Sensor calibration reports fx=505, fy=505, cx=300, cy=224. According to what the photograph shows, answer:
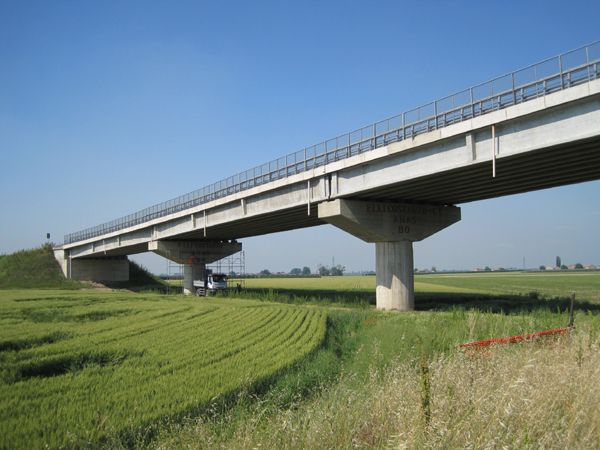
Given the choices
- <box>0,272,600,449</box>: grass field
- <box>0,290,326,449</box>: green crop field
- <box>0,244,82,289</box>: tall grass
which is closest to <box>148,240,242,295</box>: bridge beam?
<box>0,244,82,289</box>: tall grass

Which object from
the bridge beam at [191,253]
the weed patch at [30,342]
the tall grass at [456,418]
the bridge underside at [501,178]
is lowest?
the weed patch at [30,342]

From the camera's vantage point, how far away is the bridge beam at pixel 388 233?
96.8 ft

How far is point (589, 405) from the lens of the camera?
20.7ft

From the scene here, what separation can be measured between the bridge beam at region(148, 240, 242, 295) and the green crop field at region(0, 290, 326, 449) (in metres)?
32.1

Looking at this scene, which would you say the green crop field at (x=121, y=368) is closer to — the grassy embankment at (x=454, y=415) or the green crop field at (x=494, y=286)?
the grassy embankment at (x=454, y=415)

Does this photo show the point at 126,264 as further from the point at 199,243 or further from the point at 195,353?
the point at 195,353

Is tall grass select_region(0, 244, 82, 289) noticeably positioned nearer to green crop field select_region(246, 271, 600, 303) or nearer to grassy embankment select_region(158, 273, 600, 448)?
green crop field select_region(246, 271, 600, 303)

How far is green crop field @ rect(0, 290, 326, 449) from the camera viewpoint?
23.9 feet

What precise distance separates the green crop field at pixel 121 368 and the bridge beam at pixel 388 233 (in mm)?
9727

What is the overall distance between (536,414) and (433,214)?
27.0 metres

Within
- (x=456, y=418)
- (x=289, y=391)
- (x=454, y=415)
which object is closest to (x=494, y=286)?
(x=289, y=391)

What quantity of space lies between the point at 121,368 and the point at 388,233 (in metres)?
21.4

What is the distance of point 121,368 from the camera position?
426 inches

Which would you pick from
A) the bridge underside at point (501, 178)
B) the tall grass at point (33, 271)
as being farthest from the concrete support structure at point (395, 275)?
A: the tall grass at point (33, 271)
